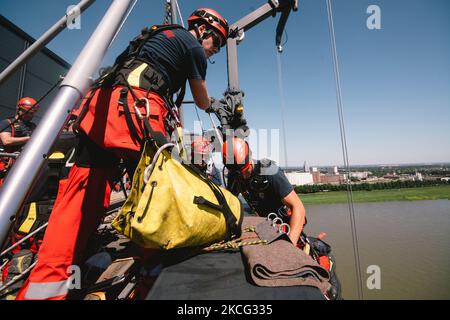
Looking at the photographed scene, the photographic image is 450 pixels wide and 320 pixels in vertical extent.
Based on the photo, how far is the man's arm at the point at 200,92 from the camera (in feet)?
5.61

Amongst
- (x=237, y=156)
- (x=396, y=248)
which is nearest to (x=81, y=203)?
(x=237, y=156)

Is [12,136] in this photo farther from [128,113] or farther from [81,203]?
[128,113]

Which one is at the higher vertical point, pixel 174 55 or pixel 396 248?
pixel 174 55

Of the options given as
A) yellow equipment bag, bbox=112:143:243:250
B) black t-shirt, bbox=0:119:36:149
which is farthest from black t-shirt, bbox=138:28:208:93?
black t-shirt, bbox=0:119:36:149

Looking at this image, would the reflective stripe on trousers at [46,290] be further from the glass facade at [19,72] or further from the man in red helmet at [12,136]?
the glass facade at [19,72]

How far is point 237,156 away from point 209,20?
1.58 metres

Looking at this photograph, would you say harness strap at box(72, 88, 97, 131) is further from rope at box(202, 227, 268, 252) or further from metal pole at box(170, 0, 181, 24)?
metal pole at box(170, 0, 181, 24)

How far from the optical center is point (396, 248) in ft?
68.3

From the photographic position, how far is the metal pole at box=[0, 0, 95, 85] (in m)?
1.17

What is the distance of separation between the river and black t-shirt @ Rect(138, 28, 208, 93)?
4.89m

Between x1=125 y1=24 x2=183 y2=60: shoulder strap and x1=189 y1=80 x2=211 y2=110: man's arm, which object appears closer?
x1=125 y1=24 x2=183 y2=60: shoulder strap

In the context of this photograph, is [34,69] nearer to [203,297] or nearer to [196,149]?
[196,149]

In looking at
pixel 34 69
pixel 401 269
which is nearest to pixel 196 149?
pixel 34 69
